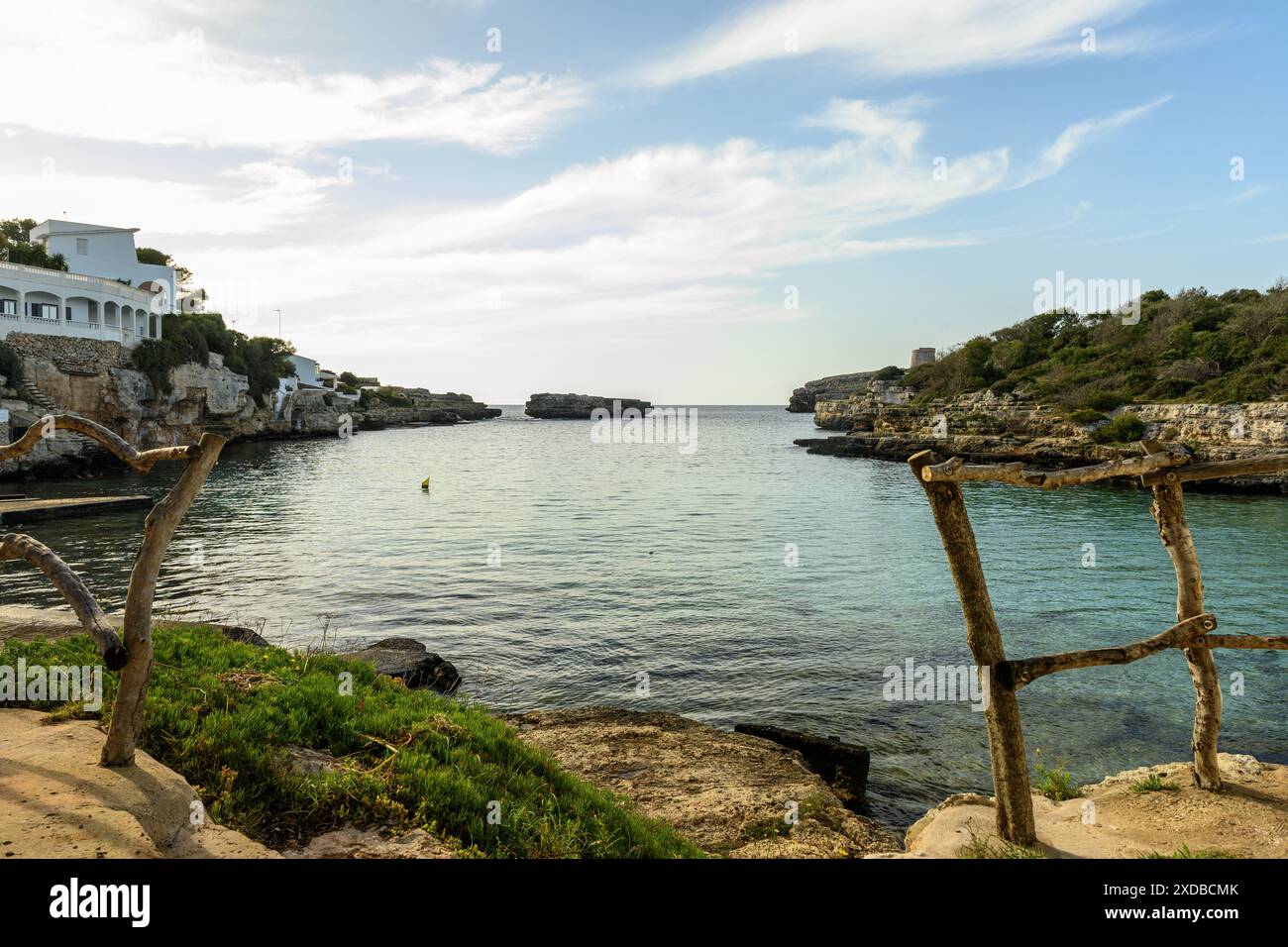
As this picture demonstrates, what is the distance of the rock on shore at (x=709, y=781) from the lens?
8.82 metres

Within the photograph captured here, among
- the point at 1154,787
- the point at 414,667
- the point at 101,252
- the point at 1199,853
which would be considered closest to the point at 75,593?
the point at 414,667

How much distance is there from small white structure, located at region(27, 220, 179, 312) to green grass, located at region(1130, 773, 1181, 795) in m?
89.8

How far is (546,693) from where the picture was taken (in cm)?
1543

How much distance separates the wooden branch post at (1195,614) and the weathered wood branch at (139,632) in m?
A: 9.69

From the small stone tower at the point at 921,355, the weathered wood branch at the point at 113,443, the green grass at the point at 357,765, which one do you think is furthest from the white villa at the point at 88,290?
the small stone tower at the point at 921,355

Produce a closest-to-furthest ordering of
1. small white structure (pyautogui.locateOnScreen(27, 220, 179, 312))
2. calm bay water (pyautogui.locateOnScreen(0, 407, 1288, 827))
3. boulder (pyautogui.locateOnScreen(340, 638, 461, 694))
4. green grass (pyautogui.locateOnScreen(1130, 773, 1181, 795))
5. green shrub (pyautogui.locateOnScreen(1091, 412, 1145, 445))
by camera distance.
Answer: green grass (pyautogui.locateOnScreen(1130, 773, 1181, 795)) < calm bay water (pyautogui.locateOnScreen(0, 407, 1288, 827)) < boulder (pyautogui.locateOnScreen(340, 638, 461, 694)) < green shrub (pyautogui.locateOnScreen(1091, 412, 1145, 445)) < small white structure (pyautogui.locateOnScreen(27, 220, 179, 312))

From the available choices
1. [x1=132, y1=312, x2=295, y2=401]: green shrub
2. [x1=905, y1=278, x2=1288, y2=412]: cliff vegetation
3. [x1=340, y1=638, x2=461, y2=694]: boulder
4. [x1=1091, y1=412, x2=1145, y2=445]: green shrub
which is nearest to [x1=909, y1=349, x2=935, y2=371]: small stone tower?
[x1=905, y1=278, x2=1288, y2=412]: cliff vegetation

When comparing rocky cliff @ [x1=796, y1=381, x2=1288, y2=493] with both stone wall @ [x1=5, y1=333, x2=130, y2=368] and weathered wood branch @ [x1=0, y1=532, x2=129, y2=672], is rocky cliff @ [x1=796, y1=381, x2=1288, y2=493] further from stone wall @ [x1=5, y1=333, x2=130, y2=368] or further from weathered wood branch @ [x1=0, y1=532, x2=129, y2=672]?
stone wall @ [x1=5, y1=333, x2=130, y2=368]

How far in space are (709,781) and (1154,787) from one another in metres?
5.40

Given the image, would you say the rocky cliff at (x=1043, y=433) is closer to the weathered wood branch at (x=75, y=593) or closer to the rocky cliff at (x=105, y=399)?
the weathered wood branch at (x=75, y=593)

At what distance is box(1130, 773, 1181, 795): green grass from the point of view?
28.2 feet

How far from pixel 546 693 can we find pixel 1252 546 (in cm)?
3008
